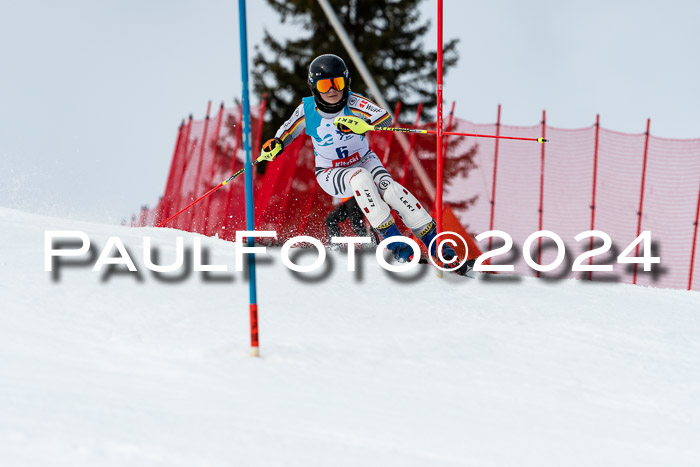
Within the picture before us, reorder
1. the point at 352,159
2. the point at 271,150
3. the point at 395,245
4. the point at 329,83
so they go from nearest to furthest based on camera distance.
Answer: the point at 329,83 < the point at 271,150 < the point at 352,159 < the point at 395,245

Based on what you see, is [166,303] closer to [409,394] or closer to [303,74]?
[409,394]

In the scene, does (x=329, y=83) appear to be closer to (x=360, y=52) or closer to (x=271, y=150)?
(x=271, y=150)

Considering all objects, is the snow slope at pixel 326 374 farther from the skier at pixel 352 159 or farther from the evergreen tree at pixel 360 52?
the evergreen tree at pixel 360 52

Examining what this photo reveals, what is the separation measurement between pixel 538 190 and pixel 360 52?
716 centimetres

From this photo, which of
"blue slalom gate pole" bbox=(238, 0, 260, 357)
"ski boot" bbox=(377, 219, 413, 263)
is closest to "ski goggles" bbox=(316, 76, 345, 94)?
"ski boot" bbox=(377, 219, 413, 263)

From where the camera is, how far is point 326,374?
3.03 meters

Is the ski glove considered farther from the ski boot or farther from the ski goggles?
the ski boot

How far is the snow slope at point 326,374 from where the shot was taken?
87.6 inches

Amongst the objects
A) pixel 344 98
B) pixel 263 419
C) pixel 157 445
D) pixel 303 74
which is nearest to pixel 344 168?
pixel 344 98

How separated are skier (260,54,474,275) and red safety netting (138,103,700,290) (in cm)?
300

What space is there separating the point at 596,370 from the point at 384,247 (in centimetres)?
240

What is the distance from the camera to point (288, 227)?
901 centimetres

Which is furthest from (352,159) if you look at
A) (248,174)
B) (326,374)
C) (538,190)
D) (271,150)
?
(538,190)

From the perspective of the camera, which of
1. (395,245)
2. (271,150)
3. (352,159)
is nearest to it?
(271,150)
